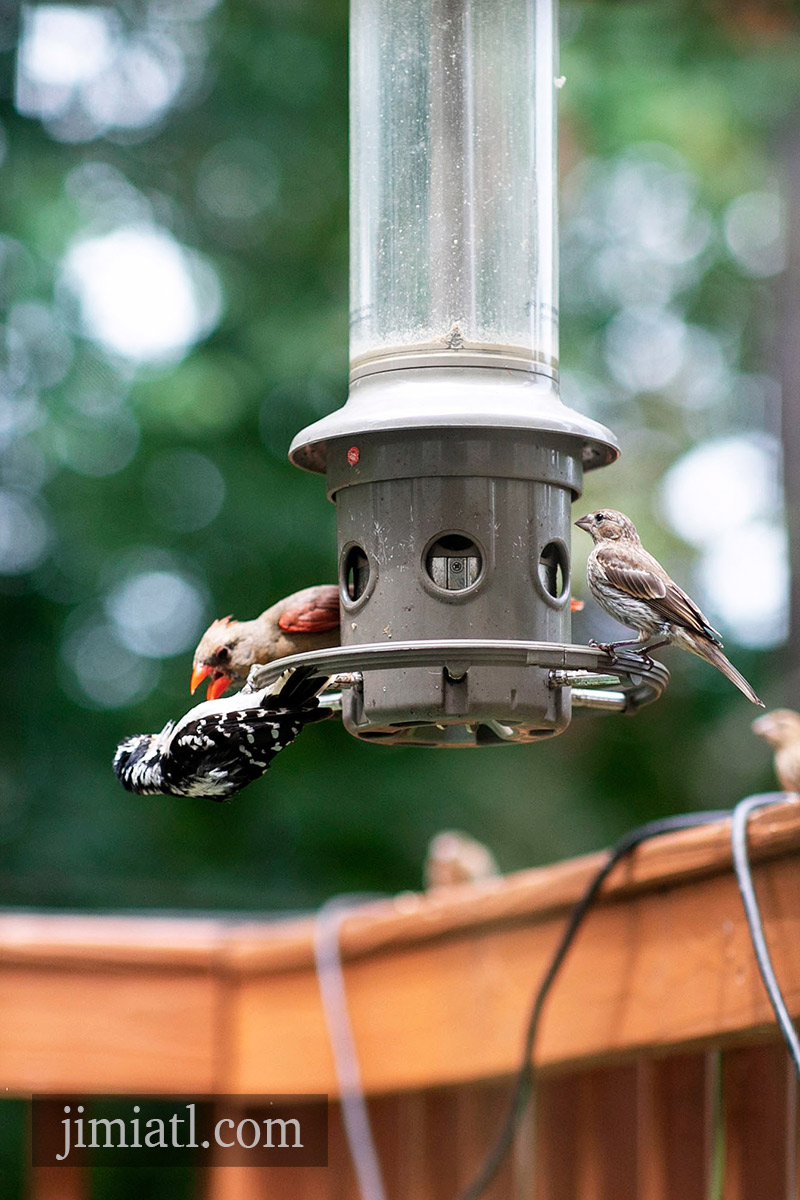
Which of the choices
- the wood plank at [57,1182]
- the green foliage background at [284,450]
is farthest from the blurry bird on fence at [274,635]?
the green foliage background at [284,450]

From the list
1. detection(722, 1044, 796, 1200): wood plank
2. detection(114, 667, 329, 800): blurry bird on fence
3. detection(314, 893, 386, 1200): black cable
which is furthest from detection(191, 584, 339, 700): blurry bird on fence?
detection(314, 893, 386, 1200): black cable

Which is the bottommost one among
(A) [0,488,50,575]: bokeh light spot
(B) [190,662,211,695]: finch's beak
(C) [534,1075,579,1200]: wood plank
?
(C) [534,1075,579,1200]: wood plank

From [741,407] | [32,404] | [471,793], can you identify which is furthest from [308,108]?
[471,793]

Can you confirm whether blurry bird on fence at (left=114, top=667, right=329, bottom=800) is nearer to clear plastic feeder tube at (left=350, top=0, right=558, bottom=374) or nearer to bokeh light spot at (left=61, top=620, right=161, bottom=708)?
clear plastic feeder tube at (left=350, top=0, right=558, bottom=374)

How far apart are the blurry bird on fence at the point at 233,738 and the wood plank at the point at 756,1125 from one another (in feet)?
3.35

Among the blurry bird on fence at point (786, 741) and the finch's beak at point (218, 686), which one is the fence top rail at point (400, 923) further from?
the finch's beak at point (218, 686)

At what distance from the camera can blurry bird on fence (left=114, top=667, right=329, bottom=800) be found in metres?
2.15

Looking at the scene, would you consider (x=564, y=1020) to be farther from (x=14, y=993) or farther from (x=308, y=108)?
(x=308, y=108)

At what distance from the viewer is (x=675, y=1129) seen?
288 cm

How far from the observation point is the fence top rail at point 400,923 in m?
2.62

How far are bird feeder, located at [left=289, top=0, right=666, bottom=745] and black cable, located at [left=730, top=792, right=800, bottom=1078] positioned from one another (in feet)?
0.91

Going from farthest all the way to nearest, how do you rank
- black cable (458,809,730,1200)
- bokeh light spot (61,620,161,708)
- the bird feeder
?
bokeh light spot (61,620,161,708) → black cable (458,809,730,1200) → the bird feeder

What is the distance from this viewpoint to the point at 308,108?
8.12 m

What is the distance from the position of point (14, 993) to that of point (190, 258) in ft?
15.8
